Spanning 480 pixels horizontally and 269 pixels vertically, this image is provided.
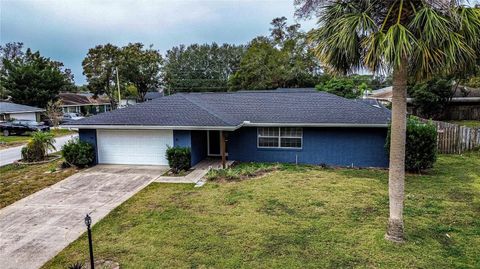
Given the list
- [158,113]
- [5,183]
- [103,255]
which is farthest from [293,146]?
[5,183]

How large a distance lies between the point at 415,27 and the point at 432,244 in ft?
14.3

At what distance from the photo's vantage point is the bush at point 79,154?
14.7 metres

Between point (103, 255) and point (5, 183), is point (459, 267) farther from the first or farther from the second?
point (5, 183)

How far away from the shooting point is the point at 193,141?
1485 cm

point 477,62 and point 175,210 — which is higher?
point 477,62

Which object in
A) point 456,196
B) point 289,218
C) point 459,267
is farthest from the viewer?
point 456,196

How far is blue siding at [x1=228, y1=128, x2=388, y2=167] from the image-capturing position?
14555 mm

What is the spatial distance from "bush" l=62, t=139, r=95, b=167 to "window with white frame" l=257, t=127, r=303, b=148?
764 cm

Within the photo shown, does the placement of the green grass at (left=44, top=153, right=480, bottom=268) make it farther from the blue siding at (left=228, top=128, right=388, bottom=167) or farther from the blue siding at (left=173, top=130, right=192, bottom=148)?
the blue siding at (left=173, top=130, right=192, bottom=148)

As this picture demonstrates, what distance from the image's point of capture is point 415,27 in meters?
6.26

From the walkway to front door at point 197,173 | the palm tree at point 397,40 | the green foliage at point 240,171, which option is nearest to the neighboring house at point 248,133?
the walkway to front door at point 197,173

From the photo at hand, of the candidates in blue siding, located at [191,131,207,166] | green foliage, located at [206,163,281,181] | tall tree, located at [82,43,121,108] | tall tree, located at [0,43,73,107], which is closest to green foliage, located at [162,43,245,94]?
tall tree, located at [82,43,121,108]

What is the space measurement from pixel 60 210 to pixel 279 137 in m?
9.37

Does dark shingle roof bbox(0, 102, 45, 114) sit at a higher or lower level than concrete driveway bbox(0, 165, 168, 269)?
higher
